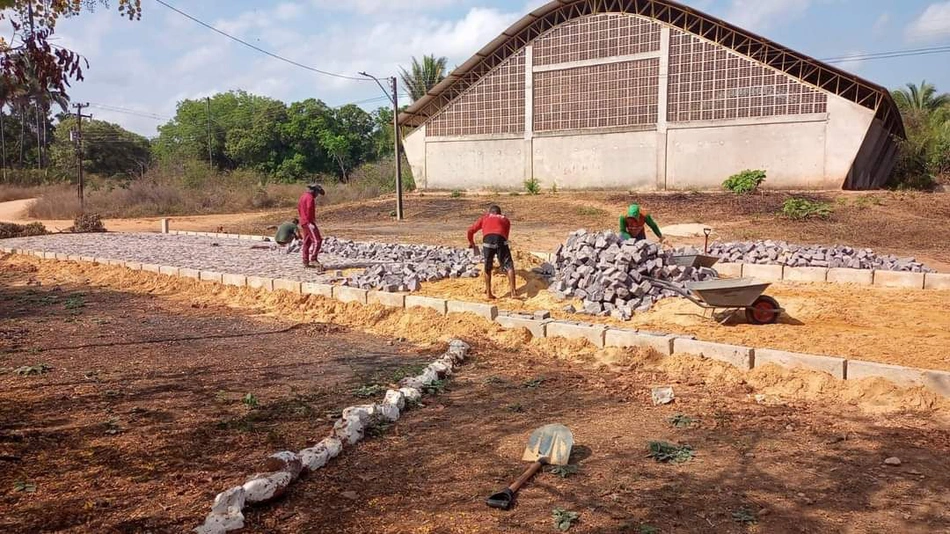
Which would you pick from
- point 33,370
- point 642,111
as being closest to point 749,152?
point 642,111

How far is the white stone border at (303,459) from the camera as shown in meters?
3.35

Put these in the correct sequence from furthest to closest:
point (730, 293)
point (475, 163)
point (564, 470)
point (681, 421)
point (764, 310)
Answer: point (475, 163) < point (764, 310) < point (730, 293) < point (681, 421) < point (564, 470)

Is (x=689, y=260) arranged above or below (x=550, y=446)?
above

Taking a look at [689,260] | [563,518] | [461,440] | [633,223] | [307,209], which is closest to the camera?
[563,518]

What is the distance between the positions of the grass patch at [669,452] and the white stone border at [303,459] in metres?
1.88

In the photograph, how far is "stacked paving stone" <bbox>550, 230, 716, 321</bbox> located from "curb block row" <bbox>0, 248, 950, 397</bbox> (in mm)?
1165

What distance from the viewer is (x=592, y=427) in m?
4.88

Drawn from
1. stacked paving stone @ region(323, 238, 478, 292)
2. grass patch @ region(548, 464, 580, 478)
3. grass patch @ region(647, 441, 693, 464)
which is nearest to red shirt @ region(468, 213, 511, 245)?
stacked paving stone @ region(323, 238, 478, 292)

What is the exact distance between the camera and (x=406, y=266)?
10.7 metres

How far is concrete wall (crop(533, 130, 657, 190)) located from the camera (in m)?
28.1

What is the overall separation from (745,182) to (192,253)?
19.2 metres

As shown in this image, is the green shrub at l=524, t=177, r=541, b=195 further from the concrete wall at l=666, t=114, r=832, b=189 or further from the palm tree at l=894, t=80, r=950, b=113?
the palm tree at l=894, t=80, r=950, b=113

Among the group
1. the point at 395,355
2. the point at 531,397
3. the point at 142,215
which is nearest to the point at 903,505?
the point at 531,397

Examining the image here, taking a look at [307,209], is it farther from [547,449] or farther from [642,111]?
[642,111]
